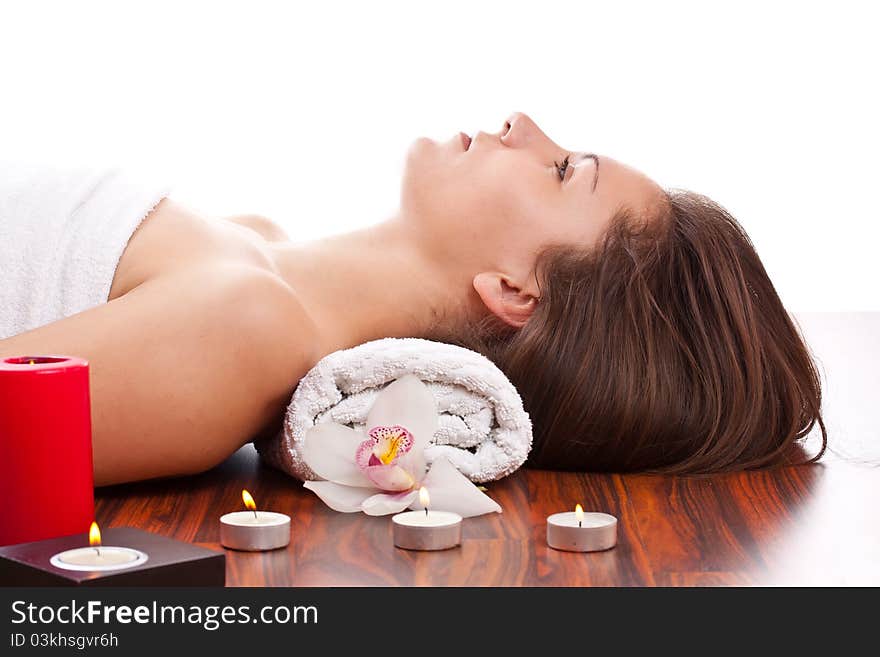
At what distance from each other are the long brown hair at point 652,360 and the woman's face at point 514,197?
34 millimetres

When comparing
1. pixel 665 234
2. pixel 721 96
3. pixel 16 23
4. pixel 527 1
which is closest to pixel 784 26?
pixel 721 96

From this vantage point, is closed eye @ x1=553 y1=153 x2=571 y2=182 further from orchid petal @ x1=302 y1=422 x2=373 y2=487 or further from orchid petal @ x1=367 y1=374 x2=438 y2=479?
orchid petal @ x1=302 y1=422 x2=373 y2=487

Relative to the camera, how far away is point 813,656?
3.66 feet

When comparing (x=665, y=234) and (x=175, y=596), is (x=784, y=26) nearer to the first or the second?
(x=665, y=234)

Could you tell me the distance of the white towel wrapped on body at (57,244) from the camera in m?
1.72

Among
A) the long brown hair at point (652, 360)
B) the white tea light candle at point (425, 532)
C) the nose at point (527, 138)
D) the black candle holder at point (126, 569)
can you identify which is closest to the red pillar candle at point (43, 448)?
the black candle holder at point (126, 569)

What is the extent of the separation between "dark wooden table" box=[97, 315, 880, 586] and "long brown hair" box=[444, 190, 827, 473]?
51 millimetres

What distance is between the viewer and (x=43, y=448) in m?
1.29

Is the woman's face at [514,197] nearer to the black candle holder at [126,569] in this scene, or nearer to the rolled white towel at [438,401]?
the rolled white towel at [438,401]

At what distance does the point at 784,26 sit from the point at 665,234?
172 cm

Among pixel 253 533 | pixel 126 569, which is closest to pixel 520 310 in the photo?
pixel 253 533

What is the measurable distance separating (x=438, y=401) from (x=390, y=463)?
0.57 feet

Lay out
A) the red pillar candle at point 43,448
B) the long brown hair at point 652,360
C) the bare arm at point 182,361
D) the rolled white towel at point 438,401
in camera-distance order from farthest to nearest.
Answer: the long brown hair at point 652,360 → the rolled white towel at point 438,401 → the bare arm at point 182,361 → the red pillar candle at point 43,448

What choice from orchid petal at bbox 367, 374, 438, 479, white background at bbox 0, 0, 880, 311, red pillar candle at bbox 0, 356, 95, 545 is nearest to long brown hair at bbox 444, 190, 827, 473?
orchid petal at bbox 367, 374, 438, 479
